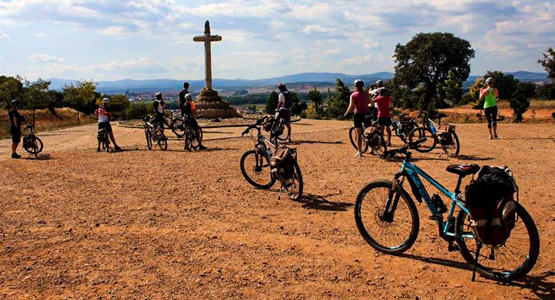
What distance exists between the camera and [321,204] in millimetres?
7395

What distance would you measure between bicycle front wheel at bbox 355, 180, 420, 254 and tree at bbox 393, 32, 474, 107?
56.8 meters

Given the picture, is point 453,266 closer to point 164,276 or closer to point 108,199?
point 164,276

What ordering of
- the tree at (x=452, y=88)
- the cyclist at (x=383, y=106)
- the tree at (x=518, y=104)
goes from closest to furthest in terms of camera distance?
the cyclist at (x=383, y=106), the tree at (x=518, y=104), the tree at (x=452, y=88)

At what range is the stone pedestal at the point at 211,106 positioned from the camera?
1150 inches

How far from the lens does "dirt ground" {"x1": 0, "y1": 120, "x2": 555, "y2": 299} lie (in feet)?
14.5

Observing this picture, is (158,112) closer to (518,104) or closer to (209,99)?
(209,99)

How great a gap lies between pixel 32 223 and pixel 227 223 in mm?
2916

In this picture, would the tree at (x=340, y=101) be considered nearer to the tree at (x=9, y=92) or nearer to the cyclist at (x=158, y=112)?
the tree at (x=9, y=92)

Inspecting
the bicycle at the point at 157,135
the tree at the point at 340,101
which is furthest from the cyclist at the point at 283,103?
the tree at the point at 340,101

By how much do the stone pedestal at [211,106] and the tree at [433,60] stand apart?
36720mm

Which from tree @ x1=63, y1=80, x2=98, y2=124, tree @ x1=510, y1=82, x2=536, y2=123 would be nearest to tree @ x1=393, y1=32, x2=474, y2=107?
tree @ x1=510, y1=82, x2=536, y2=123

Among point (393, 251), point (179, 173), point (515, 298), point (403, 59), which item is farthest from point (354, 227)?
point (403, 59)

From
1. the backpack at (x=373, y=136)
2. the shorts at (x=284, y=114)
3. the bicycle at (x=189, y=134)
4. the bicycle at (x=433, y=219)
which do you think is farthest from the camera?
the shorts at (x=284, y=114)

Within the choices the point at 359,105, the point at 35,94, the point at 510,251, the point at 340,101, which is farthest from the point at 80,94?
the point at 510,251
